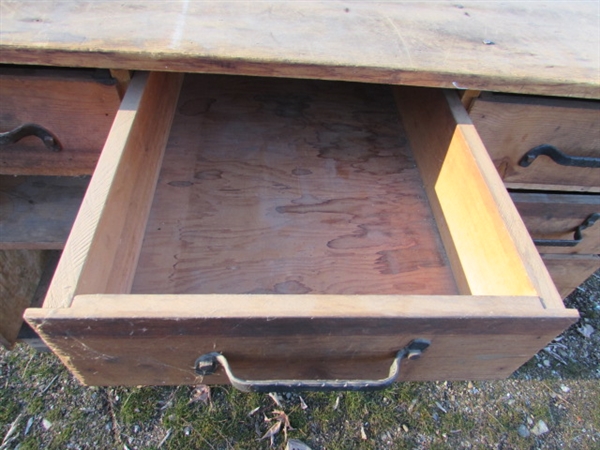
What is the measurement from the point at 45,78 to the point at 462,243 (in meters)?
0.80

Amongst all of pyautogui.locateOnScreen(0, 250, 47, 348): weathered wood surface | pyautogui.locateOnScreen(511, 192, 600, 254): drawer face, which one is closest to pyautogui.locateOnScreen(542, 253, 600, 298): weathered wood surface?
pyautogui.locateOnScreen(511, 192, 600, 254): drawer face

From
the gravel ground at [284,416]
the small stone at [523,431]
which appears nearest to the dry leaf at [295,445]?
the gravel ground at [284,416]

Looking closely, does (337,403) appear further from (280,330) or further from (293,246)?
(280,330)

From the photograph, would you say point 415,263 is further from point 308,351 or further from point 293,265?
point 308,351

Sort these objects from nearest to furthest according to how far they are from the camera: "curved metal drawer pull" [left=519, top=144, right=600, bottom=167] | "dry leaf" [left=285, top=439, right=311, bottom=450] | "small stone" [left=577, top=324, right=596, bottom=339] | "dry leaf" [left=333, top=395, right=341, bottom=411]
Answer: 1. "curved metal drawer pull" [left=519, top=144, right=600, bottom=167]
2. "dry leaf" [left=285, top=439, right=311, bottom=450]
3. "dry leaf" [left=333, top=395, right=341, bottom=411]
4. "small stone" [left=577, top=324, right=596, bottom=339]

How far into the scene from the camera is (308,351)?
55 cm

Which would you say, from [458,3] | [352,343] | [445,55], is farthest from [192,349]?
[458,3]

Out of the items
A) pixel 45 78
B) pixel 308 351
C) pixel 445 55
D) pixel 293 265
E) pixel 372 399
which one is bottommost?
pixel 372 399

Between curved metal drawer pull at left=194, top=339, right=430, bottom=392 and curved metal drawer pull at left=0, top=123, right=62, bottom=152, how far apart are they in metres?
0.56

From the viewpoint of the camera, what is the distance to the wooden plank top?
685 millimetres

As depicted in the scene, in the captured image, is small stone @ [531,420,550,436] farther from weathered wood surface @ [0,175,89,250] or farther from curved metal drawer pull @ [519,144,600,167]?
weathered wood surface @ [0,175,89,250]

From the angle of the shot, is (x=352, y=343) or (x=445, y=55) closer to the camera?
(x=352, y=343)

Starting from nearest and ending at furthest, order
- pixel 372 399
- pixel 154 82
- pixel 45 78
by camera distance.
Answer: pixel 45 78
pixel 154 82
pixel 372 399

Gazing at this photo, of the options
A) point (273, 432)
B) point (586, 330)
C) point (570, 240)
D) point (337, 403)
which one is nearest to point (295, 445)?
point (273, 432)
